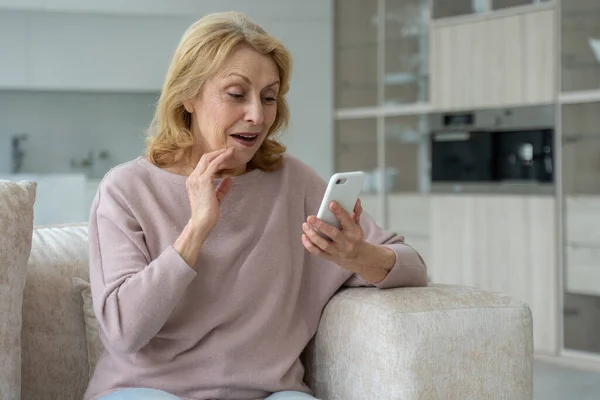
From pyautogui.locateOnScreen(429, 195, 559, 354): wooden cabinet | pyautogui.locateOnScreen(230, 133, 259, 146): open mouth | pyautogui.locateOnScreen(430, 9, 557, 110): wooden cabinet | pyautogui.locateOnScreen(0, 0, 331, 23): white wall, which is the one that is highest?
pyautogui.locateOnScreen(0, 0, 331, 23): white wall

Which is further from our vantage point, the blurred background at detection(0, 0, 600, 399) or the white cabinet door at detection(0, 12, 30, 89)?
the white cabinet door at detection(0, 12, 30, 89)

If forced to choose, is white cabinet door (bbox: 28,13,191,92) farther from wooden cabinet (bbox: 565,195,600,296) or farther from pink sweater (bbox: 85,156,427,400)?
pink sweater (bbox: 85,156,427,400)

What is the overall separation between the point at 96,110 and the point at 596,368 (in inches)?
138

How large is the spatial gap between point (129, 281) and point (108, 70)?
165 inches

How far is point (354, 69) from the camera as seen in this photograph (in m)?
5.55

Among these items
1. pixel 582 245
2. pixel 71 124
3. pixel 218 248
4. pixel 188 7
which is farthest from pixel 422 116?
pixel 218 248

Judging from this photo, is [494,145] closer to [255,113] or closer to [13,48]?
[13,48]

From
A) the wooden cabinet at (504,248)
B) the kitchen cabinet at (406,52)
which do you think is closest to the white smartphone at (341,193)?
the wooden cabinet at (504,248)

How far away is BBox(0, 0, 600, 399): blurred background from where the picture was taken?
4262mm

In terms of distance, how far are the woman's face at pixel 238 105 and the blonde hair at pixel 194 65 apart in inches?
0.8

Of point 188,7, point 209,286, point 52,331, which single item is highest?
point 188,7

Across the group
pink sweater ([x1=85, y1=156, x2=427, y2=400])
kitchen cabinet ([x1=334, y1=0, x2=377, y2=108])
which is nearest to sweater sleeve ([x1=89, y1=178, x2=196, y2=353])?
pink sweater ([x1=85, y1=156, x2=427, y2=400])

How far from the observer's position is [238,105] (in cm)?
170

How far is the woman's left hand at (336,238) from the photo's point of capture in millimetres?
1533
